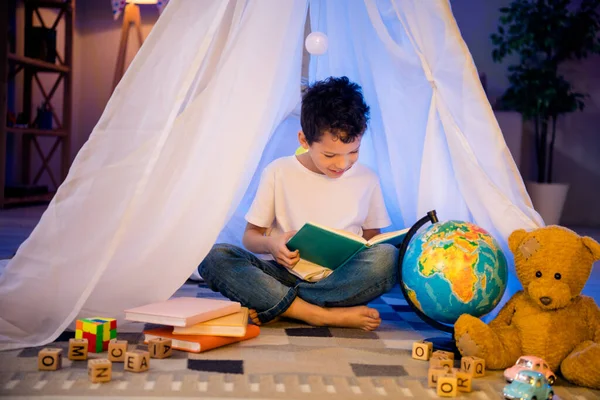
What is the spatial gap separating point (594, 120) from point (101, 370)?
15.4 ft

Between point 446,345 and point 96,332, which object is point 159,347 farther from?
point 446,345

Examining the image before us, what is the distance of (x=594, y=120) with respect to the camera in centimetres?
523

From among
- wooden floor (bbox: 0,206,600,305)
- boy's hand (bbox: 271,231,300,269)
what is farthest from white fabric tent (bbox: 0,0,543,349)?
wooden floor (bbox: 0,206,600,305)

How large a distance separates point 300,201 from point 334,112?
286mm

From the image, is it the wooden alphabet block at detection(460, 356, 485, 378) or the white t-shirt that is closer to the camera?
the wooden alphabet block at detection(460, 356, 485, 378)

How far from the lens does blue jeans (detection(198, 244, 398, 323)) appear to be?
6.29 ft

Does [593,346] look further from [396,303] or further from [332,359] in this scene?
[396,303]

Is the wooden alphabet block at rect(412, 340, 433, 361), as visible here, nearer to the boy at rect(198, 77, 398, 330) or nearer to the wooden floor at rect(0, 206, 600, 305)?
the boy at rect(198, 77, 398, 330)

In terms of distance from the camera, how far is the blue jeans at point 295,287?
1917 mm

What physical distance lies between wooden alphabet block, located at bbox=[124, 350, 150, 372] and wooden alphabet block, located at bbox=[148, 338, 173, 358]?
95 millimetres

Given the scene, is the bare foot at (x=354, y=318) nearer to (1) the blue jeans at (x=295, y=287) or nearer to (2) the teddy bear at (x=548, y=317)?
(1) the blue jeans at (x=295, y=287)

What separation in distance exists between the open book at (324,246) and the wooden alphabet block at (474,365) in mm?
409

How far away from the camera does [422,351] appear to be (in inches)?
64.6

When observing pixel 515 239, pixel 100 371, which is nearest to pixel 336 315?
pixel 515 239
